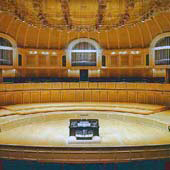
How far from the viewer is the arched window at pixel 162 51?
42.5 feet

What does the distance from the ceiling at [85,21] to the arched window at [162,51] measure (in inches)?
21.4

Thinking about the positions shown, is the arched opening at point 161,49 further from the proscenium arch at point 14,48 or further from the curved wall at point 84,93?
the proscenium arch at point 14,48

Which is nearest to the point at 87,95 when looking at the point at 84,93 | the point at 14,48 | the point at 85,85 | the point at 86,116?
the point at 84,93

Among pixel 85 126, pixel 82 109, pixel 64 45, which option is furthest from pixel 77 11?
pixel 85 126

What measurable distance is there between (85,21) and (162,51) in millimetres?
4828

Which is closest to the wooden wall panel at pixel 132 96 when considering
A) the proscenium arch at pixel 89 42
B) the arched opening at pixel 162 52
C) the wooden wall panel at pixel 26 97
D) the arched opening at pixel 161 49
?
the arched opening at pixel 162 52

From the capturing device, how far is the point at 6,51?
13453 millimetres

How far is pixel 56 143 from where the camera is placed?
7484 mm

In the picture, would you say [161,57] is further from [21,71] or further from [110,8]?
[21,71]

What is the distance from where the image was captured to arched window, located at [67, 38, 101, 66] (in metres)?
15.1

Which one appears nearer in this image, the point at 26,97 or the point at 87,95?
the point at 26,97

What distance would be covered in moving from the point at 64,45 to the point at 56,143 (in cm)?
917

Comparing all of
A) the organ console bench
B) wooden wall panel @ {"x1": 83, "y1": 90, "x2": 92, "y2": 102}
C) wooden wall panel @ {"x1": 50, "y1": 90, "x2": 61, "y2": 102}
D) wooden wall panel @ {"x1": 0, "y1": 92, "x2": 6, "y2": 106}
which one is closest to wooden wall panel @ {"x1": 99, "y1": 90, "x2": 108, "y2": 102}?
wooden wall panel @ {"x1": 83, "y1": 90, "x2": 92, "y2": 102}

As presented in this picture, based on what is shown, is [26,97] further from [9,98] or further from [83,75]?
[83,75]
